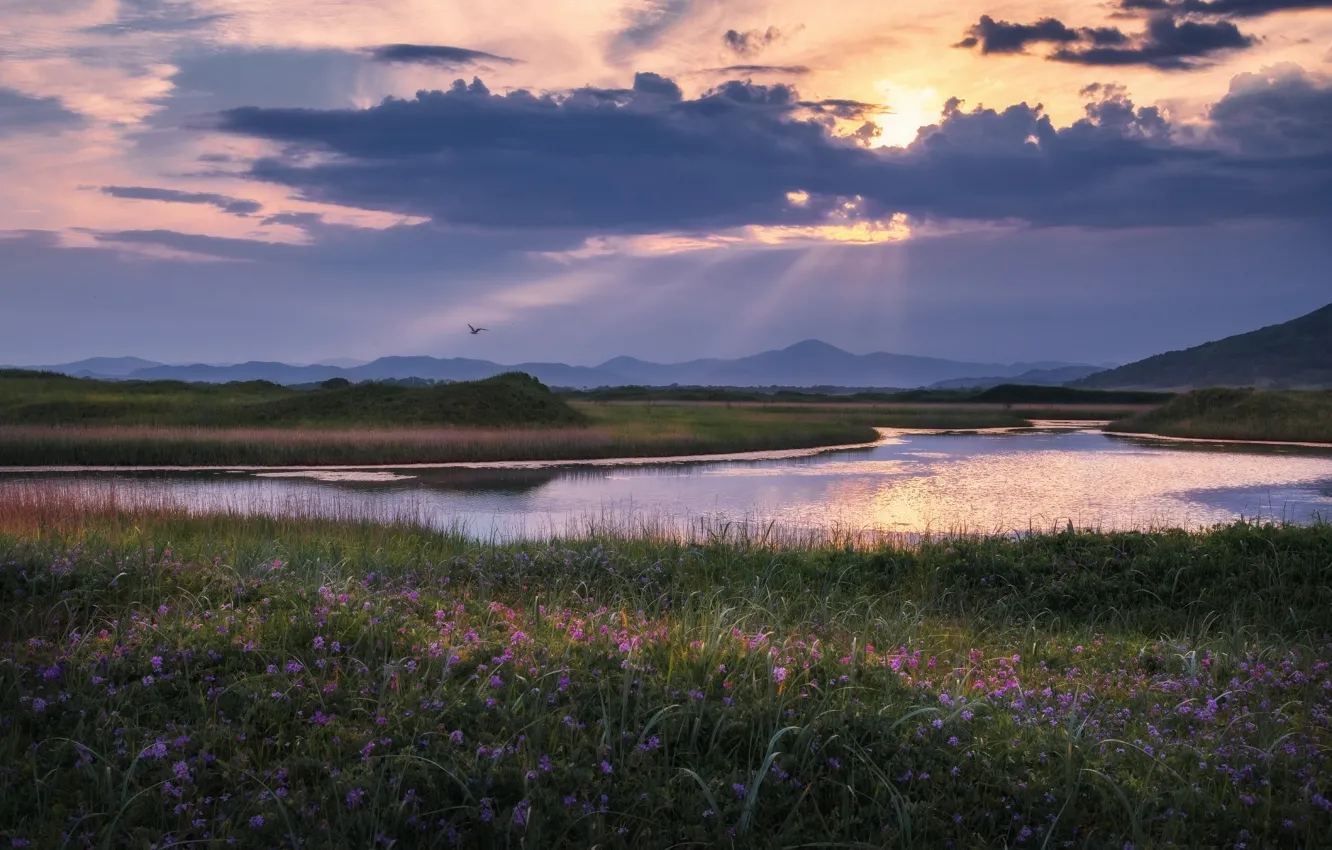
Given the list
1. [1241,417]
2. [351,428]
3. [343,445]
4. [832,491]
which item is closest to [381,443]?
[343,445]

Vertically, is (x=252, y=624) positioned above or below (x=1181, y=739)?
above

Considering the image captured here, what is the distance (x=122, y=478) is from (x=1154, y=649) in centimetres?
3099

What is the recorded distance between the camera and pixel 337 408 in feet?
174

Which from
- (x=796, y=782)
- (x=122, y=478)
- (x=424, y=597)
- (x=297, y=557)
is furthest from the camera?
(x=122, y=478)

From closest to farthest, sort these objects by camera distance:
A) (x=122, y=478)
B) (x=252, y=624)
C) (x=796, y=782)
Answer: (x=796, y=782)
(x=252, y=624)
(x=122, y=478)

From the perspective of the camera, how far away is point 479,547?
13.8 meters

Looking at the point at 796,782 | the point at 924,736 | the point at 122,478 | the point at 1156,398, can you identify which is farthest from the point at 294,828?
the point at 1156,398

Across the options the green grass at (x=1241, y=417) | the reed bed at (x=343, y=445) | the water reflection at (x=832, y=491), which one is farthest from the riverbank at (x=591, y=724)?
the green grass at (x=1241, y=417)

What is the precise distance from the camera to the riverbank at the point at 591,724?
492 cm

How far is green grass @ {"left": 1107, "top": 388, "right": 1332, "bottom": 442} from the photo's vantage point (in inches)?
2126

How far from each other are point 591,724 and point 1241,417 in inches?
2494

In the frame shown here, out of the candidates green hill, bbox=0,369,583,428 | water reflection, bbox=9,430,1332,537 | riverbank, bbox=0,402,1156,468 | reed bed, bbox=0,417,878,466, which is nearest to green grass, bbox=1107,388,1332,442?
water reflection, bbox=9,430,1332,537

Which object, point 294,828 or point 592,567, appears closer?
point 294,828

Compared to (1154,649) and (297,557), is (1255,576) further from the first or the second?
(297,557)
